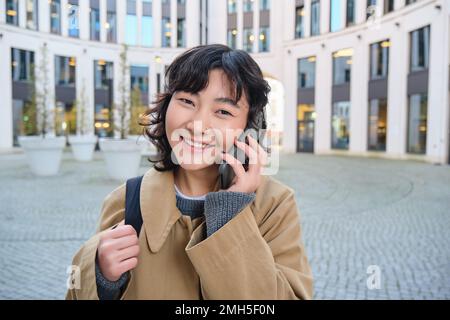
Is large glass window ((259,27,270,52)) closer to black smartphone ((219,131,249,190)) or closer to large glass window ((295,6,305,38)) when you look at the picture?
large glass window ((295,6,305,38))

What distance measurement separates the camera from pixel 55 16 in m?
1.59

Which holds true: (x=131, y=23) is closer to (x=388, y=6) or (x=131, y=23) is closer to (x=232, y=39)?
(x=232, y=39)

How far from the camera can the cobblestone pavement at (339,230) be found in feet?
9.89

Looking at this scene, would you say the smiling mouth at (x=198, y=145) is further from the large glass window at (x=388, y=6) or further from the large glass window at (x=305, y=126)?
the large glass window at (x=305, y=126)

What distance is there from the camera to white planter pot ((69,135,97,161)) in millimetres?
15503

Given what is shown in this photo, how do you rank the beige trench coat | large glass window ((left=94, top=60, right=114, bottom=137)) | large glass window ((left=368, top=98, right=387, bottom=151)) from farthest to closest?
1. large glass window ((left=368, top=98, right=387, bottom=151))
2. large glass window ((left=94, top=60, right=114, bottom=137))
3. the beige trench coat

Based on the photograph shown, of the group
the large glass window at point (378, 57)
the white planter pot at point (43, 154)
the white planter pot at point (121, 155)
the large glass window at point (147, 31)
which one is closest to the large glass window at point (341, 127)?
the large glass window at point (378, 57)

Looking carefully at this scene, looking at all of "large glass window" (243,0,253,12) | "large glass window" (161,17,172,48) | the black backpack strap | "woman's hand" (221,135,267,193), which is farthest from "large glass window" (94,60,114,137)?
"woman's hand" (221,135,267,193)

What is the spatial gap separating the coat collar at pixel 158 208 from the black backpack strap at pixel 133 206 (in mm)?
27

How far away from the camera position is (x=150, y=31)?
5.60 feet

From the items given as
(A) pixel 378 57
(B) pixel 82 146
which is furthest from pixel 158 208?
(B) pixel 82 146

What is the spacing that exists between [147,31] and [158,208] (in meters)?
0.98

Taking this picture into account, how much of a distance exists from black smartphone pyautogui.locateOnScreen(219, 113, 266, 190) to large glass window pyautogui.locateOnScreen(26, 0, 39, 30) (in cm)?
106
